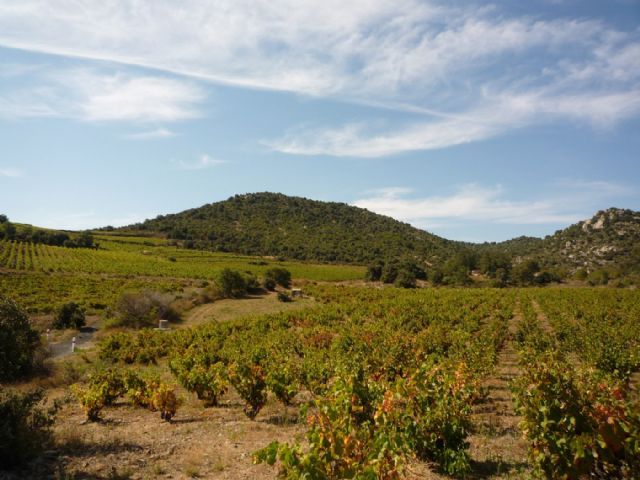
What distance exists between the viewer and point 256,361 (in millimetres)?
14531

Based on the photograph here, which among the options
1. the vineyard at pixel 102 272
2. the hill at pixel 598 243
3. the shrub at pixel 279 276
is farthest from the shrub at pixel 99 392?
the hill at pixel 598 243

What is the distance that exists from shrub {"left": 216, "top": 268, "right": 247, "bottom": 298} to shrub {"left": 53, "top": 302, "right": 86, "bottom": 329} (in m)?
18.2

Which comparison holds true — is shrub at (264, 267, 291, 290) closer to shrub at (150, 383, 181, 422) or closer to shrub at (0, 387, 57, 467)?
shrub at (150, 383, 181, 422)

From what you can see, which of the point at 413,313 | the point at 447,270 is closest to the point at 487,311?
the point at 413,313

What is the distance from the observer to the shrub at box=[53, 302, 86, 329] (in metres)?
34.7

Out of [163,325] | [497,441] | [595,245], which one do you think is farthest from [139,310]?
[595,245]

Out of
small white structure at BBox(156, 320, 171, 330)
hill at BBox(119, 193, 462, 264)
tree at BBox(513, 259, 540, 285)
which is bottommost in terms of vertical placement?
small white structure at BBox(156, 320, 171, 330)

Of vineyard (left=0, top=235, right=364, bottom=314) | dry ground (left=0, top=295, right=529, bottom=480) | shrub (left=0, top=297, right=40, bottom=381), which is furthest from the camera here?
vineyard (left=0, top=235, right=364, bottom=314)

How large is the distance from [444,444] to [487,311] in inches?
1238

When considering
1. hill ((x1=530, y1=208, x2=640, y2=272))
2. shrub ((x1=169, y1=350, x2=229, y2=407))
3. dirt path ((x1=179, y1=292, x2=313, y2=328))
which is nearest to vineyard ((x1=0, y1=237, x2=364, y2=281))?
dirt path ((x1=179, y1=292, x2=313, y2=328))

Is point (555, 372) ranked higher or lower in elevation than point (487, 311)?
higher

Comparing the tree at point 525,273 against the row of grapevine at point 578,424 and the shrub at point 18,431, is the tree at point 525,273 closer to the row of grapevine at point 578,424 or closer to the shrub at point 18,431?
the row of grapevine at point 578,424

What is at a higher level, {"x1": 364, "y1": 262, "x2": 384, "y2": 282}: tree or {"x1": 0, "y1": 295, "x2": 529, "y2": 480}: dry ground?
{"x1": 364, "y1": 262, "x2": 384, "y2": 282}: tree

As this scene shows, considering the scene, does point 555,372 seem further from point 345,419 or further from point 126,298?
point 126,298
